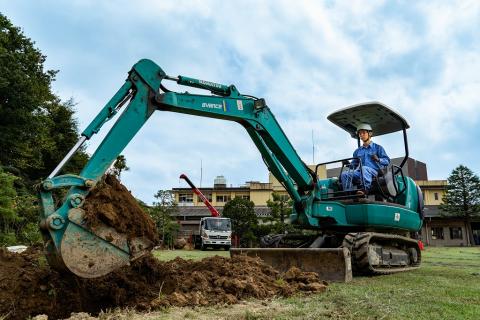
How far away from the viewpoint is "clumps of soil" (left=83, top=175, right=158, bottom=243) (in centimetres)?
397

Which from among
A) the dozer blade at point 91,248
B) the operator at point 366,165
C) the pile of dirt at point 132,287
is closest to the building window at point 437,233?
the operator at point 366,165

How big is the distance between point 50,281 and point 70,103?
2669 cm

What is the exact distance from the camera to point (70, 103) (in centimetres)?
2853

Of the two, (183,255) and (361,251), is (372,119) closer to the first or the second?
(361,251)

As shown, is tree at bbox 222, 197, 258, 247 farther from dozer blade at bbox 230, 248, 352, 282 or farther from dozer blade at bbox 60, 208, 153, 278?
dozer blade at bbox 60, 208, 153, 278

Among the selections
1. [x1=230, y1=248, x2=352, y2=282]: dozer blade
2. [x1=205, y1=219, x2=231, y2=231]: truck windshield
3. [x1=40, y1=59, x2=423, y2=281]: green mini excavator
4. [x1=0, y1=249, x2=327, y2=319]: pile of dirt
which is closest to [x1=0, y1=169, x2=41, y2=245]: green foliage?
[x1=0, y1=249, x2=327, y2=319]: pile of dirt

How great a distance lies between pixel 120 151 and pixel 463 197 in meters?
44.2

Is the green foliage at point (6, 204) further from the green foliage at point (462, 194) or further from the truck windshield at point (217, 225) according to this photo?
the green foliage at point (462, 194)

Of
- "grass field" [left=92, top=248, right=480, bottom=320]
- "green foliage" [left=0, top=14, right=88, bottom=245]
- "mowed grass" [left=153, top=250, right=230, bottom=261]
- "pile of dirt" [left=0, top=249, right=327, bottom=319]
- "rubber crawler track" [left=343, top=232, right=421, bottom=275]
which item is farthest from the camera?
"green foliage" [left=0, top=14, right=88, bottom=245]

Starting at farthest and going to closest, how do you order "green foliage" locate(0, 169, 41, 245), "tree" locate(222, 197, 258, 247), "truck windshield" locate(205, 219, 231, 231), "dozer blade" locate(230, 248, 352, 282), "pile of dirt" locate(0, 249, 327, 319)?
"tree" locate(222, 197, 258, 247) → "truck windshield" locate(205, 219, 231, 231) → "green foliage" locate(0, 169, 41, 245) → "dozer blade" locate(230, 248, 352, 282) → "pile of dirt" locate(0, 249, 327, 319)

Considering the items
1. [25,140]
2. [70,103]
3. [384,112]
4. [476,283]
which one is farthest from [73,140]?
[476,283]

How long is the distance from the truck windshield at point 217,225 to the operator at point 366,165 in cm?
1868

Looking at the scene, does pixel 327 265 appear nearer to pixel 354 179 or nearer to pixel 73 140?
pixel 354 179

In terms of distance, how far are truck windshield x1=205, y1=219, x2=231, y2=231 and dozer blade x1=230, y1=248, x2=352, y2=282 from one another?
63.8 feet
